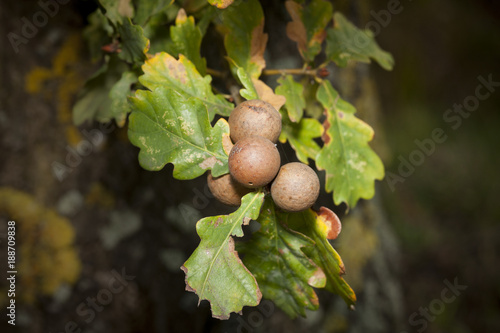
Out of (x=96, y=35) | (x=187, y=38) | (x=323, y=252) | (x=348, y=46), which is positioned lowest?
(x=96, y=35)

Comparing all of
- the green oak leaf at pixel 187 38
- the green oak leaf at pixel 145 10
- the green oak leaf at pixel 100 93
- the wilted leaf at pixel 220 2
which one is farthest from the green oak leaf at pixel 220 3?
the green oak leaf at pixel 100 93

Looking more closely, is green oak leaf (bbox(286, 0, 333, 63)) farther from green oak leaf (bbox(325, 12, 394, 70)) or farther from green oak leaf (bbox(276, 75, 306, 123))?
green oak leaf (bbox(276, 75, 306, 123))

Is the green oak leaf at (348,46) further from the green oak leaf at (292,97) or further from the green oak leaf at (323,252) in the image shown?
the green oak leaf at (323,252)

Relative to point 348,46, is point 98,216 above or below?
below

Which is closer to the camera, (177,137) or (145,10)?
(177,137)

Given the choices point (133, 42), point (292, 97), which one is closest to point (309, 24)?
point (292, 97)

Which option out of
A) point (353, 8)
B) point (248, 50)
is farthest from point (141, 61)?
point (353, 8)

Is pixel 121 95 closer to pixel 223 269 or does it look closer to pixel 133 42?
pixel 133 42
